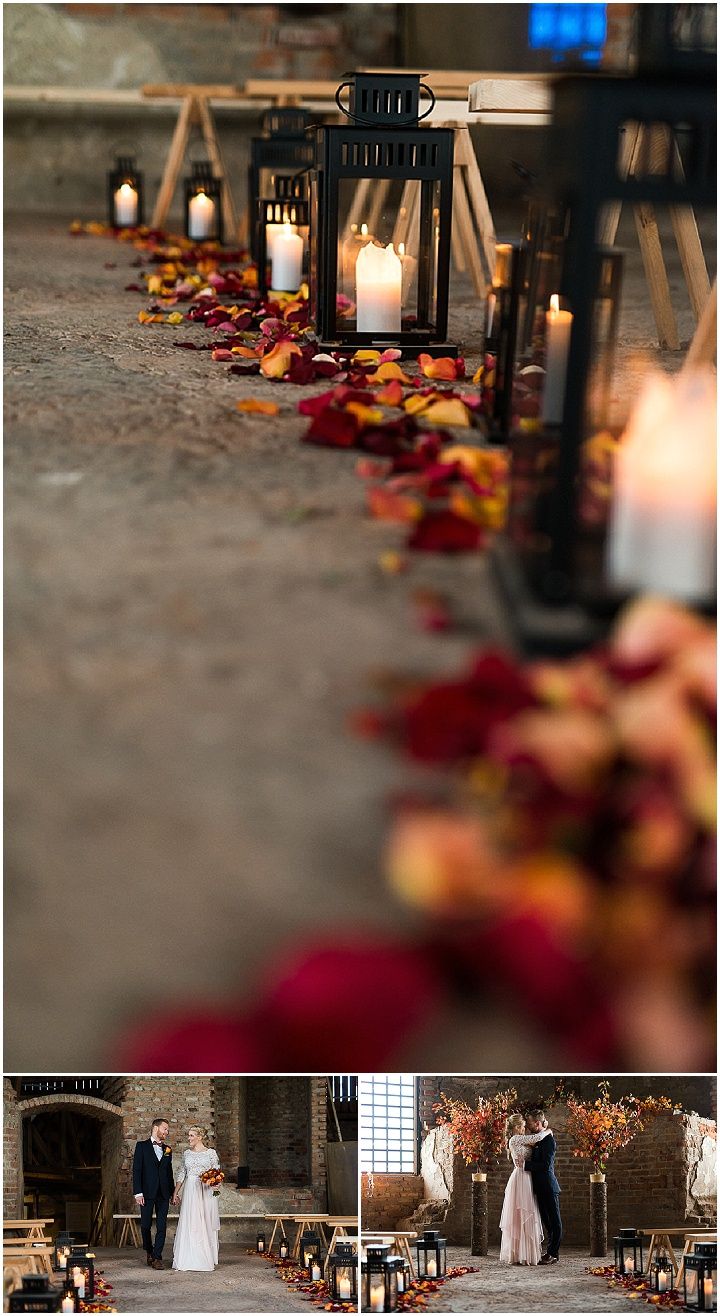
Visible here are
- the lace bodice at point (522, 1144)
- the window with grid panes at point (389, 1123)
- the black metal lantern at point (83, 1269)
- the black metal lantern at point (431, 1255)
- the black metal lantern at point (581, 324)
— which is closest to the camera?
the black metal lantern at point (581, 324)

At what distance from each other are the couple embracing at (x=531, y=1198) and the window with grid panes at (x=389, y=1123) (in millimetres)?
332

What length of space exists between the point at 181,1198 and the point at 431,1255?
2.63 feet

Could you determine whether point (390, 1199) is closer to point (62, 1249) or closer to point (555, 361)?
point (62, 1249)

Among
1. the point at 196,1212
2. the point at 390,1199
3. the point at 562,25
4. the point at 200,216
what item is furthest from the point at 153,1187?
the point at 562,25

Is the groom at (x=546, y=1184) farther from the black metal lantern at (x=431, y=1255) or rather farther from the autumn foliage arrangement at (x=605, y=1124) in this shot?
Answer: the black metal lantern at (x=431, y=1255)

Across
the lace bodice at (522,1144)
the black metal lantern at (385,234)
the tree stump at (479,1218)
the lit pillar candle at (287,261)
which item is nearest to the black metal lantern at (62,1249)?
the tree stump at (479,1218)

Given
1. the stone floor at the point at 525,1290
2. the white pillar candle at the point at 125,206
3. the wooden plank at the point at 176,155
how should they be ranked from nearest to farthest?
the stone floor at the point at 525,1290, the wooden plank at the point at 176,155, the white pillar candle at the point at 125,206

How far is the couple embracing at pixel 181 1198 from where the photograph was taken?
302 centimetres

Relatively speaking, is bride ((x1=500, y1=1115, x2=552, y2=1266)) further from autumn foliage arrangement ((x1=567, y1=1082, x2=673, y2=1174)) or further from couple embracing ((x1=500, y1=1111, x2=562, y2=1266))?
autumn foliage arrangement ((x1=567, y1=1082, x2=673, y2=1174))

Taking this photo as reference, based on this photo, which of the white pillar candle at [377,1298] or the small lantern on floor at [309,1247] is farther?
the small lantern on floor at [309,1247]

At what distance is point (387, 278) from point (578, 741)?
5.19 ft

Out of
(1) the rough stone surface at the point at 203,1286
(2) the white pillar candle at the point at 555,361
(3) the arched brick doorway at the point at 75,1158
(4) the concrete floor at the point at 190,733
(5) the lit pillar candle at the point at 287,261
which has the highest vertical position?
(5) the lit pillar candle at the point at 287,261

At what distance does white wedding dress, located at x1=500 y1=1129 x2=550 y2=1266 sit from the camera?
3.37 meters

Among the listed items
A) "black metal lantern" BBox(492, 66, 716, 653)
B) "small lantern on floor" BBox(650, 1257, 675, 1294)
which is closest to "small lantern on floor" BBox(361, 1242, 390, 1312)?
"small lantern on floor" BBox(650, 1257, 675, 1294)
